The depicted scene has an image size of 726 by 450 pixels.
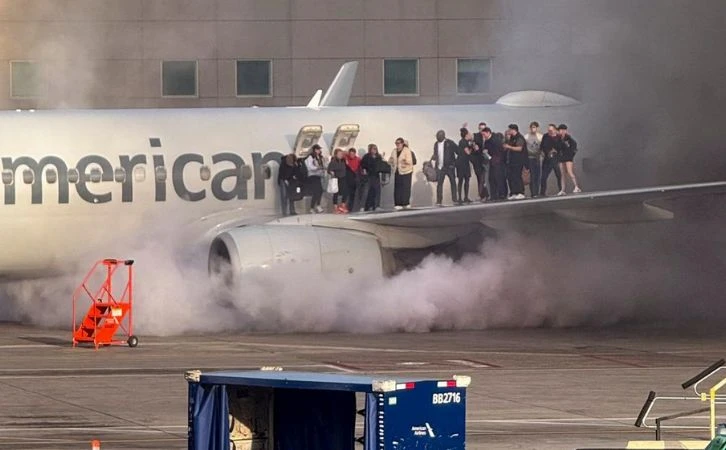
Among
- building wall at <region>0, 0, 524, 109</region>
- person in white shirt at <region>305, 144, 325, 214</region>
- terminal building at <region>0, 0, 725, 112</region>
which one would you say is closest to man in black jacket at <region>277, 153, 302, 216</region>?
person in white shirt at <region>305, 144, 325, 214</region>

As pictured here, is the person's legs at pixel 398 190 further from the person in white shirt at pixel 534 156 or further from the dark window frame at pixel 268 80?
the dark window frame at pixel 268 80

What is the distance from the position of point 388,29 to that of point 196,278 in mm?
16348

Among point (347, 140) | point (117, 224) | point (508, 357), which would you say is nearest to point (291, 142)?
point (347, 140)

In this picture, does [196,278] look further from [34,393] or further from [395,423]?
[395,423]

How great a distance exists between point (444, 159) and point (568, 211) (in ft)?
8.48

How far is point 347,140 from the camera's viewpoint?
2931 centimetres

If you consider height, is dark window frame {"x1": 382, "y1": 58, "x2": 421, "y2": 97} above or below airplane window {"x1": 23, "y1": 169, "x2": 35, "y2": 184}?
above

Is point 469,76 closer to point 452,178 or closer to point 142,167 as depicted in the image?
point 452,178

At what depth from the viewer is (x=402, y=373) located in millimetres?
20656

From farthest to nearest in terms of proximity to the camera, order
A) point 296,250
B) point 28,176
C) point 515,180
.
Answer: point 515,180 < point 28,176 < point 296,250

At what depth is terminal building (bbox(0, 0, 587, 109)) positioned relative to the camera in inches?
1631

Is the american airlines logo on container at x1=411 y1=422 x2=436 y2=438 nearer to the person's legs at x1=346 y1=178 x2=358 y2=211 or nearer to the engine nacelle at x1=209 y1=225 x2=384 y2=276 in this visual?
the engine nacelle at x1=209 y1=225 x2=384 y2=276

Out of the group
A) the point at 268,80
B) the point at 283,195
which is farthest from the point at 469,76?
the point at 283,195

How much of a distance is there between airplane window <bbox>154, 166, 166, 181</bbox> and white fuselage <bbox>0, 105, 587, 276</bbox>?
0.05 ft
